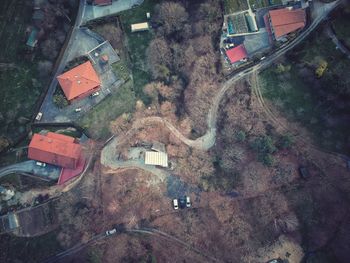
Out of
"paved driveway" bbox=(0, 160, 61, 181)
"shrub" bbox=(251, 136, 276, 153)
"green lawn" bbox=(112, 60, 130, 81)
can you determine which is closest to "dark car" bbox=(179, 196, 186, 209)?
"shrub" bbox=(251, 136, 276, 153)

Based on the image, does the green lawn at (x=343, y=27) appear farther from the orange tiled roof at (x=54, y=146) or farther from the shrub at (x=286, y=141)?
the orange tiled roof at (x=54, y=146)

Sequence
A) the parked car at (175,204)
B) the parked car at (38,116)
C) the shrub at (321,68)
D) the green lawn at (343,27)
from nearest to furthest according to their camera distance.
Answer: the shrub at (321,68) → the green lawn at (343,27) → the parked car at (175,204) → the parked car at (38,116)

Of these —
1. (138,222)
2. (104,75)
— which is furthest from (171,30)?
(138,222)

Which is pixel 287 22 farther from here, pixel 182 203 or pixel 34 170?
pixel 34 170

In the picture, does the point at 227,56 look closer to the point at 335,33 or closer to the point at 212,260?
the point at 335,33

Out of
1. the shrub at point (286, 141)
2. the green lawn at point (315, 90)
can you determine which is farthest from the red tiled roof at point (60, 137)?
the shrub at point (286, 141)

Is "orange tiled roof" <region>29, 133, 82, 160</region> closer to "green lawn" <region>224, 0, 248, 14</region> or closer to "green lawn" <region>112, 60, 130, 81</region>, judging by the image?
"green lawn" <region>112, 60, 130, 81</region>
